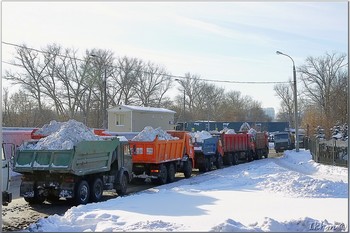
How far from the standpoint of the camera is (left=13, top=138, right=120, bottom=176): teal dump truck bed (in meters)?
13.0

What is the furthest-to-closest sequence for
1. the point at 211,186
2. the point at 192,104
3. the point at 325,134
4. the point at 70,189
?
the point at 192,104
the point at 325,134
the point at 211,186
the point at 70,189

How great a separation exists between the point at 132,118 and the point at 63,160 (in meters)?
35.7

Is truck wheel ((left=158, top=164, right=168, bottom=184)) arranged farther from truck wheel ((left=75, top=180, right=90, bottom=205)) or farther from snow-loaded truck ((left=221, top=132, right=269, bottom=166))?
snow-loaded truck ((left=221, top=132, right=269, bottom=166))

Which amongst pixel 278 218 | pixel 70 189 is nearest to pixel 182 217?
pixel 278 218

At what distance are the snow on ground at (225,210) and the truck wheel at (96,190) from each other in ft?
4.86

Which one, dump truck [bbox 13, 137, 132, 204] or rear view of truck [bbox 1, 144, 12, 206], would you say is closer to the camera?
rear view of truck [bbox 1, 144, 12, 206]

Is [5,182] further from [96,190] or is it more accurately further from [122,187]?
[122,187]

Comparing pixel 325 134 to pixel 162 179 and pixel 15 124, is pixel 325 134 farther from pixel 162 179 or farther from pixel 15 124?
pixel 15 124

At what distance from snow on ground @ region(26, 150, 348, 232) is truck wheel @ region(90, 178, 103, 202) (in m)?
1.48

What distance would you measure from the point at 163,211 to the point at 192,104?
94.4 metres

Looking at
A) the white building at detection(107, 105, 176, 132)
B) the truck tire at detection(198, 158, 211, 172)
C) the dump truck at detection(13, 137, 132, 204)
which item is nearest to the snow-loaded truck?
the truck tire at detection(198, 158, 211, 172)

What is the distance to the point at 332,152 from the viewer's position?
89.0 feet

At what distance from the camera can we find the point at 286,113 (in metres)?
130

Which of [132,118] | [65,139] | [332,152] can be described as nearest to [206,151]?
[332,152]
